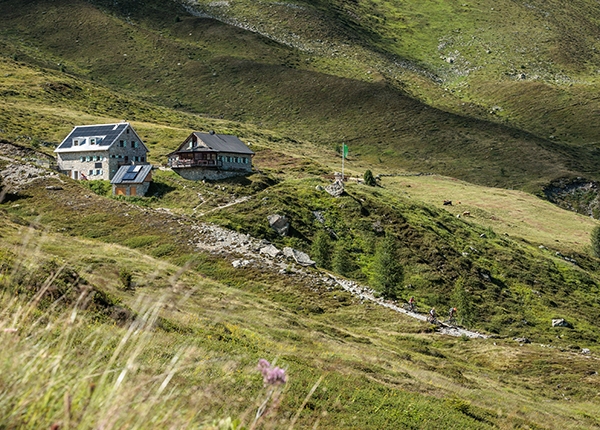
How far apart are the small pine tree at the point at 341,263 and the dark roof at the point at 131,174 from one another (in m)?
26.6

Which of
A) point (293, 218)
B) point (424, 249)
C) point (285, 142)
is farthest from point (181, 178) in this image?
point (285, 142)

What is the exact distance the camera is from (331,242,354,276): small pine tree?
217 ft

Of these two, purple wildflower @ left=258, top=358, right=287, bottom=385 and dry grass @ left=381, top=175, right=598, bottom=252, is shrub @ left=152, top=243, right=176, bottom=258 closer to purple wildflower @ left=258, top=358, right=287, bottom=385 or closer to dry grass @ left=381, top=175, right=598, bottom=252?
purple wildflower @ left=258, top=358, right=287, bottom=385

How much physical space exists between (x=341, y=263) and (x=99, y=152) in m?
41.2

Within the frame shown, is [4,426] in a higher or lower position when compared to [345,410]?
higher

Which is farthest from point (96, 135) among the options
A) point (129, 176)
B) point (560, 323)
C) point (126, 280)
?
point (560, 323)

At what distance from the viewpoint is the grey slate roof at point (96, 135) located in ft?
288

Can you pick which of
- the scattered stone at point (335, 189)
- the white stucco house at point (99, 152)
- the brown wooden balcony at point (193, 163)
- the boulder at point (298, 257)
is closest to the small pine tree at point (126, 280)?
the boulder at point (298, 257)

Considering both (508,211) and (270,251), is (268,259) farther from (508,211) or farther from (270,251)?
(508,211)

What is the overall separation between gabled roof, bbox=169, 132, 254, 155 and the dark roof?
788 centimetres

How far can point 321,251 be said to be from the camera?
66.7 m

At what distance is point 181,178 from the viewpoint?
84.8 meters

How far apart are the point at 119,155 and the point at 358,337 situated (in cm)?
5745

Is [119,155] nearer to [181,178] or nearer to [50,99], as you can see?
[181,178]
